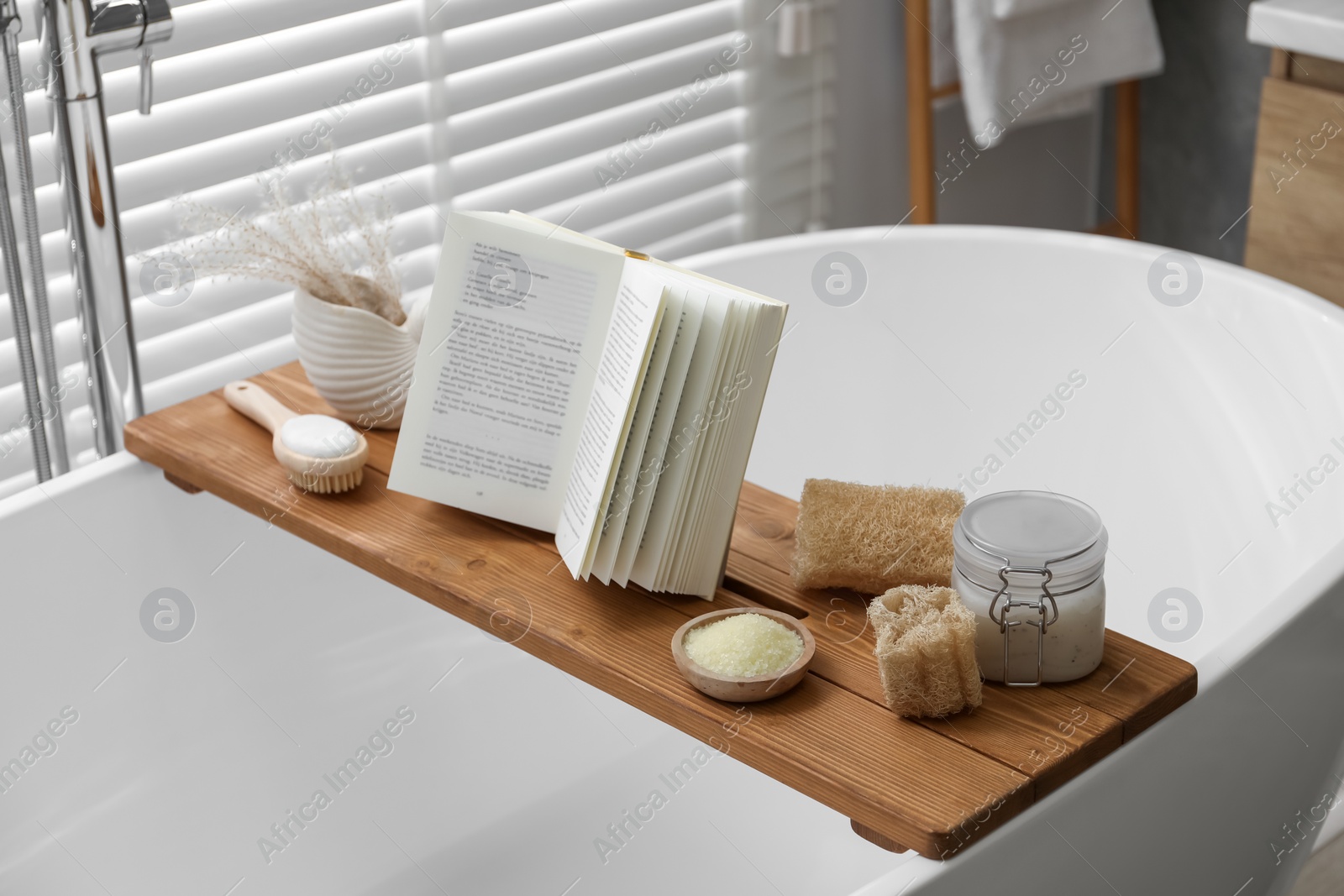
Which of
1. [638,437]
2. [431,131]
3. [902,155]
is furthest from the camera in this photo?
[902,155]

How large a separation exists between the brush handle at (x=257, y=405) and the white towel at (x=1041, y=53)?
138 cm

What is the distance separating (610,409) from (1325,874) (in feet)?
3.28

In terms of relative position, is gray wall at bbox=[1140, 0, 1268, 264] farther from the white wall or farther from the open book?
the open book

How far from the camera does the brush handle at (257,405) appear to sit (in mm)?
1401

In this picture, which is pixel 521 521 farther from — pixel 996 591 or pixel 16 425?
pixel 16 425

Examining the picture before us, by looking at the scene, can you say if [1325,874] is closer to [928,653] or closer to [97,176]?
[928,653]

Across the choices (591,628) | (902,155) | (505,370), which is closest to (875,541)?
(591,628)

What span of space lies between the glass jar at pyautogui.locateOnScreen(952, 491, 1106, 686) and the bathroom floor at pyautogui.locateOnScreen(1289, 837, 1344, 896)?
2.34 feet

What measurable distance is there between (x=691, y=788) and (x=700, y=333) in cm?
70

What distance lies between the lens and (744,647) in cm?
100

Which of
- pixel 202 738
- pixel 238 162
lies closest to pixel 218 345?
pixel 238 162

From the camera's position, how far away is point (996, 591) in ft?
3.07

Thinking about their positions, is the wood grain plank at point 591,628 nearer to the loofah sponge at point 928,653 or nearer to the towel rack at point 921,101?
the loofah sponge at point 928,653

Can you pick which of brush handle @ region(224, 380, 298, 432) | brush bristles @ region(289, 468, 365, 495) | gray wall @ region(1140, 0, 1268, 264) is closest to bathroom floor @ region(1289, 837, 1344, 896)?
brush bristles @ region(289, 468, 365, 495)
